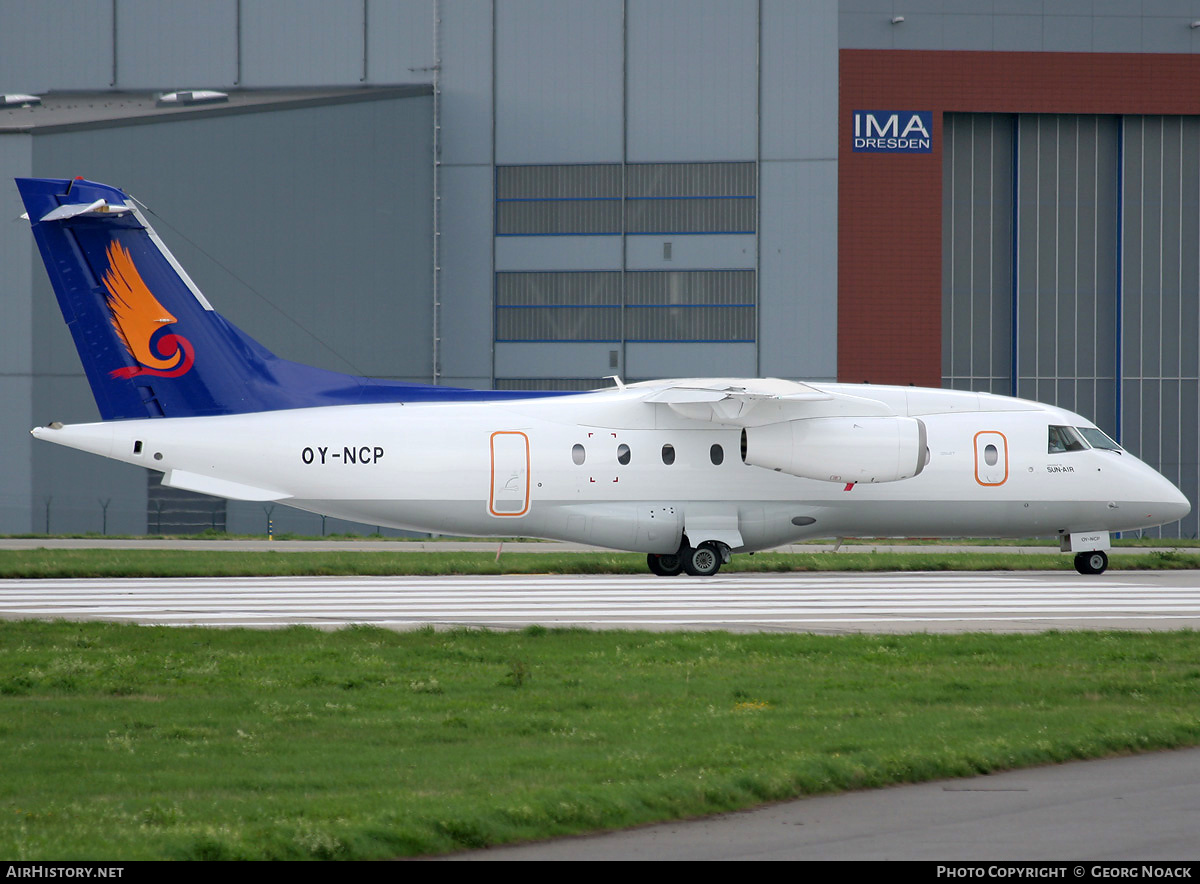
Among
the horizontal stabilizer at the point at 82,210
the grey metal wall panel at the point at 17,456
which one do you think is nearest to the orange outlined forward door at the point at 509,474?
the horizontal stabilizer at the point at 82,210

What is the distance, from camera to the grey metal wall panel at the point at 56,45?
4094cm

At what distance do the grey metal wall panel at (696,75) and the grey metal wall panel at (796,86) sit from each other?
18.2 inches

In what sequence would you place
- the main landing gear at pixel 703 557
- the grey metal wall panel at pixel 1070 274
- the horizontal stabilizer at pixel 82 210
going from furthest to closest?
the grey metal wall panel at pixel 1070 274
the main landing gear at pixel 703 557
the horizontal stabilizer at pixel 82 210

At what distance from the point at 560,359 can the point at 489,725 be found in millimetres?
30713

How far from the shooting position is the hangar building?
38.7 metres

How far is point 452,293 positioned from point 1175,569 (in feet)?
76.5

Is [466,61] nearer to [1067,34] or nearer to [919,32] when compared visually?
[919,32]

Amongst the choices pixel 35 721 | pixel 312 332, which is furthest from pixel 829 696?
pixel 312 332

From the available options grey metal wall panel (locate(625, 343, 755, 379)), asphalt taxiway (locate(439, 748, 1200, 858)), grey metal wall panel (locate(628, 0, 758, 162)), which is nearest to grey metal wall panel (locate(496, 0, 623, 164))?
grey metal wall panel (locate(628, 0, 758, 162))

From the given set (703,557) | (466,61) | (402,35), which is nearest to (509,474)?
(703,557)

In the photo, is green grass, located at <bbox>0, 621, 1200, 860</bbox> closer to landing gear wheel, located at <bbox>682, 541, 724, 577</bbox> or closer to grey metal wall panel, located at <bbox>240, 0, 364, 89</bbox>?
landing gear wheel, located at <bbox>682, 541, 724, 577</bbox>

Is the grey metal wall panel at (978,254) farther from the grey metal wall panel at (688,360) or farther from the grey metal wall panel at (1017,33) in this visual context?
the grey metal wall panel at (688,360)

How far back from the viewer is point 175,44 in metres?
40.7

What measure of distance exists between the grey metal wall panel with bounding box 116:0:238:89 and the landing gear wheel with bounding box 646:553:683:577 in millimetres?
25695
